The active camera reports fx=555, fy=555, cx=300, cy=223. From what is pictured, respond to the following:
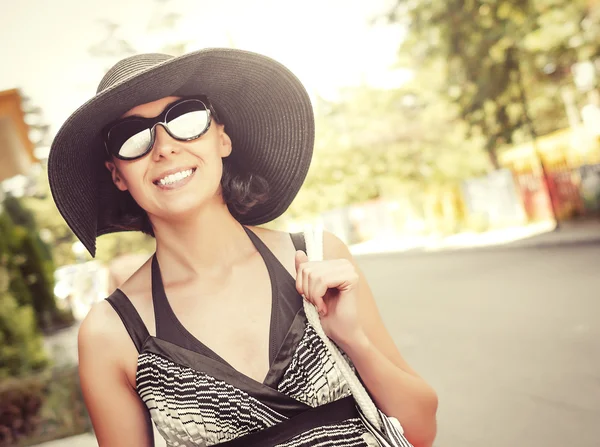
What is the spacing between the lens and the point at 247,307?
1.50m

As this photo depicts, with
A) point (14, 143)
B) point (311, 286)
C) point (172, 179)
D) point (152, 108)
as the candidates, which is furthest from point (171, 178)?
point (14, 143)

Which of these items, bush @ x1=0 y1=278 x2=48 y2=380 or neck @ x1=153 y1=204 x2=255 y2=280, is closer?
neck @ x1=153 y1=204 x2=255 y2=280

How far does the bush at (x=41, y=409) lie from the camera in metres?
5.57

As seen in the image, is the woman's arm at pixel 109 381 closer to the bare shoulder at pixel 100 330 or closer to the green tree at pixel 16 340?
the bare shoulder at pixel 100 330

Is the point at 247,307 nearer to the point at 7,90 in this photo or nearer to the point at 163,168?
the point at 163,168

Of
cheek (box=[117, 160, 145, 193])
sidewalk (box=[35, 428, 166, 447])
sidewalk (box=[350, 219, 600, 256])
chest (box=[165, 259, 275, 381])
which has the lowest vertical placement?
sidewalk (box=[350, 219, 600, 256])

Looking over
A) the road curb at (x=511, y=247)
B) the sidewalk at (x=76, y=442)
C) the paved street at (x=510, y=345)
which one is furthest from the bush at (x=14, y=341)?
the road curb at (x=511, y=247)

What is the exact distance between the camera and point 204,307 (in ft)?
4.90

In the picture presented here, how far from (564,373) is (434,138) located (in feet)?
76.0

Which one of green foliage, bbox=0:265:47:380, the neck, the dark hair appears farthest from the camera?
green foliage, bbox=0:265:47:380

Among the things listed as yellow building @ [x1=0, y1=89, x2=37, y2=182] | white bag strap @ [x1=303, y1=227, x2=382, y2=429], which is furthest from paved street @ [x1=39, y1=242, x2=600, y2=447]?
yellow building @ [x1=0, y1=89, x2=37, y2=182]

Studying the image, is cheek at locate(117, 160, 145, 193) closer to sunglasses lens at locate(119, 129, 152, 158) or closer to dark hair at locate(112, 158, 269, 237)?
sunglasses lens at locate(119, 129, 152, 158)

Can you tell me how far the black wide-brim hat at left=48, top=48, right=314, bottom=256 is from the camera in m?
1.46

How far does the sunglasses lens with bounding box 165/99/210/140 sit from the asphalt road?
137 inches
